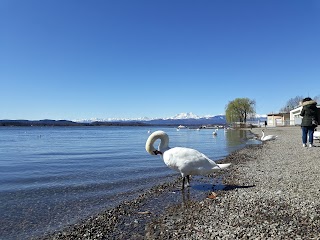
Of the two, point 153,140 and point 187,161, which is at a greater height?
point 153,140

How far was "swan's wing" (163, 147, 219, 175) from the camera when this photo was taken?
30.7 ft

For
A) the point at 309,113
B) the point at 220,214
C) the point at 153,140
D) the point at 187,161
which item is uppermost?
the point at 309,113

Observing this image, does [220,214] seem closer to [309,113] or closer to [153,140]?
[153,140]

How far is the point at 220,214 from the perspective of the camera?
22.2ft

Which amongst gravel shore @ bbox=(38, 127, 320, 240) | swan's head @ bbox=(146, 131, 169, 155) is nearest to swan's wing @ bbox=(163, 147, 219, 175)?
swan's head @ bbox=(146, 131, 169, 155)

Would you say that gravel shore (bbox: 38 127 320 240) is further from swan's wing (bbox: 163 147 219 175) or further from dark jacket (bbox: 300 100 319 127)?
dark jacket (bbox: 300 100 319 127)

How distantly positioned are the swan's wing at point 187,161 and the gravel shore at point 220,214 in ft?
2.58

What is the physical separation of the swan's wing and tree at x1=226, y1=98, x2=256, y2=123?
404 ft

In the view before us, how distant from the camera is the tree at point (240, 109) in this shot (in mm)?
127750

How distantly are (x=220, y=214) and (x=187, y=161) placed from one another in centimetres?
273

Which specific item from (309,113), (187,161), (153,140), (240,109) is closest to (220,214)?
(187,161)

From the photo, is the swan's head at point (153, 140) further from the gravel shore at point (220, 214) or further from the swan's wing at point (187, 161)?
the gravel shore at point (220, 214)

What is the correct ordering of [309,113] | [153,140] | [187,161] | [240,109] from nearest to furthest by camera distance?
[187,161]
[153,140]
[309,113]
[240,109]

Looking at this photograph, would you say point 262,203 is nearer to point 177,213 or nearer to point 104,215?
point 177,213
